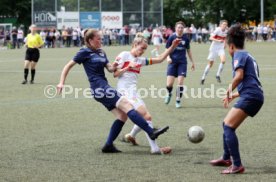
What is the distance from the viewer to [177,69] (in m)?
14.5

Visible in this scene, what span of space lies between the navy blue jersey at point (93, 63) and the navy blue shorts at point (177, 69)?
558 cm

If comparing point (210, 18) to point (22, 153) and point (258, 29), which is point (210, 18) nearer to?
point (258, 29)

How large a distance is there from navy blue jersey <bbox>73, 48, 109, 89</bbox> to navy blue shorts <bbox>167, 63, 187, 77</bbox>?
558cm

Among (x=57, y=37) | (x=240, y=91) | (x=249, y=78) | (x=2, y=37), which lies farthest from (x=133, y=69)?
(x=2, y=37)

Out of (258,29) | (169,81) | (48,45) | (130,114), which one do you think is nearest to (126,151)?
(130,114)

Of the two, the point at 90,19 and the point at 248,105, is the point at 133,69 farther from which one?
the point at 90,19

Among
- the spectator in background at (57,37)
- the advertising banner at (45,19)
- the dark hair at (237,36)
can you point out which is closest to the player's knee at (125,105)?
the dark hair at (237,36)

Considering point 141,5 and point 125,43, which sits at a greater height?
point 141,5

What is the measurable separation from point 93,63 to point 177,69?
18.9ft

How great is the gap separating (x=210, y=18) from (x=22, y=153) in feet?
239

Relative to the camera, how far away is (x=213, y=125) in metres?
11.4

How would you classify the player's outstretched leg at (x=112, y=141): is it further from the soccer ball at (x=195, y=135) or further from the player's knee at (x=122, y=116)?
the soccer ball at (x=195, y=135)

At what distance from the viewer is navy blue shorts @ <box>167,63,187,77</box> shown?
1438cm

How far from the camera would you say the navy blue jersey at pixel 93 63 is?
8.90 meters
